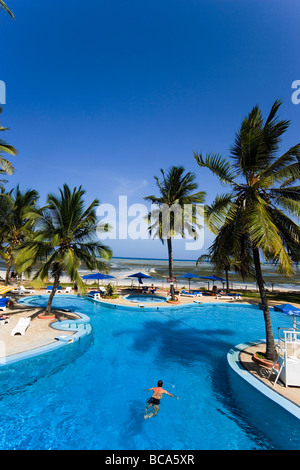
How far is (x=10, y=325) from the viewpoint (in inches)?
436

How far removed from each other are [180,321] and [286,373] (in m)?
9.86

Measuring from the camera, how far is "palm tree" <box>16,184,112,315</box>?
476 inches

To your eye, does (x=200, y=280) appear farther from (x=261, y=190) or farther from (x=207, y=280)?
(x=261, y=190)

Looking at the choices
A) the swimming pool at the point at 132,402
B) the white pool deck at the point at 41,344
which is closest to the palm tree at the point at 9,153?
the white pool deck at the point at 41,344

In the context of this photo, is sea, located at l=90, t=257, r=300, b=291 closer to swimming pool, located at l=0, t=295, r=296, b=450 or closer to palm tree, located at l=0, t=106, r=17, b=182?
swimming pool, located at l=0, t=295, r=296, b=450

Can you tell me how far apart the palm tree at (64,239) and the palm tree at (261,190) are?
811cm

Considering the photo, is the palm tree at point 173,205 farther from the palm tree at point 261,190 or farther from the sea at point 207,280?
the palm tree at point 261,190

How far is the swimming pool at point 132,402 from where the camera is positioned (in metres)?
5.26

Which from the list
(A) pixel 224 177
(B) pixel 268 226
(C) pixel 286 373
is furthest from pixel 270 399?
(A) pixel 224 177

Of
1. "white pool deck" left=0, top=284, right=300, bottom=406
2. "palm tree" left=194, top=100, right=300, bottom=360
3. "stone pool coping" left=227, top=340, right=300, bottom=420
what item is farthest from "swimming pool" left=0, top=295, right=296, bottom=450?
"palm tree" left=194, top=100, right=300, bottom=360

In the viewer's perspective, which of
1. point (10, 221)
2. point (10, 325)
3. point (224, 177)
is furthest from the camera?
point (10, 221)

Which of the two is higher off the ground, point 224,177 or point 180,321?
point 224,177
